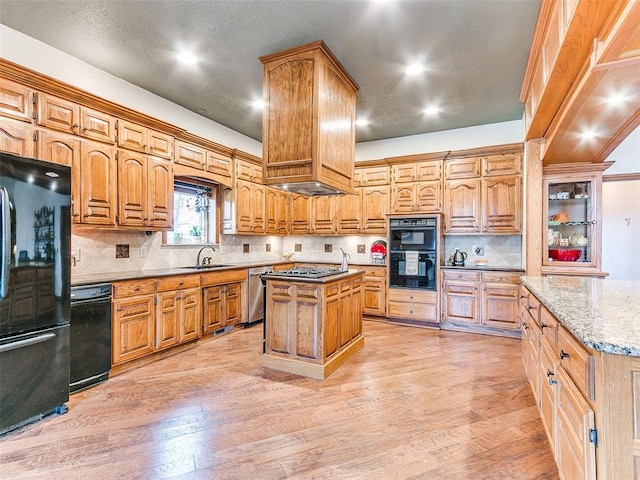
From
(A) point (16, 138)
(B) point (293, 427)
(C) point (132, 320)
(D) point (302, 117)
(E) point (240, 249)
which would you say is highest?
(D) point (302, 117)

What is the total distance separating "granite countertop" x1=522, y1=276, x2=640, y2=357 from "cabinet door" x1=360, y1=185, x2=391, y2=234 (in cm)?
281

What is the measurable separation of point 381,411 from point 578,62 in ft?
8.83

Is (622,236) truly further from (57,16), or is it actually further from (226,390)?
(57,16)

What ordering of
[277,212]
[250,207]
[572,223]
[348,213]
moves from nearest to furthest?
[572,223]
[250,207]
[348,213]
[277,212]

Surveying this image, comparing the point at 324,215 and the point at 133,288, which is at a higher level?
the point at 324,215

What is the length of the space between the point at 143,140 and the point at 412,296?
13.3 ft

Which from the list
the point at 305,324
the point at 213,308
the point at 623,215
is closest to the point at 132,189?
the point at 213,308

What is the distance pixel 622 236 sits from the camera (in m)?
4.36

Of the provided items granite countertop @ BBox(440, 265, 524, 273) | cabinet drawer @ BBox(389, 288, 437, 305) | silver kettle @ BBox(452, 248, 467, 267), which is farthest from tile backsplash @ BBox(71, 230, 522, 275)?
cabinet drawer @ BBox(389, 288, 437, 305)

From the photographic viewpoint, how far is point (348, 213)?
561 centimetres

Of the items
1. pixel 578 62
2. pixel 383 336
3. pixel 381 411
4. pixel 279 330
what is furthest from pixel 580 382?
pixel 383 336

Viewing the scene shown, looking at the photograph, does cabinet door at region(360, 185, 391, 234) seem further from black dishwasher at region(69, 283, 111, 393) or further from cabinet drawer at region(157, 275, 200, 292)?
black dishwasher at region(69, 283, 111, 393)

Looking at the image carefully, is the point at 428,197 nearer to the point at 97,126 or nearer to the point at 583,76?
the point at 583,76

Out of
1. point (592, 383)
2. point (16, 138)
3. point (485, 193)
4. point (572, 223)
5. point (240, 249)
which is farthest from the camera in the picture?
point (240, 249)
